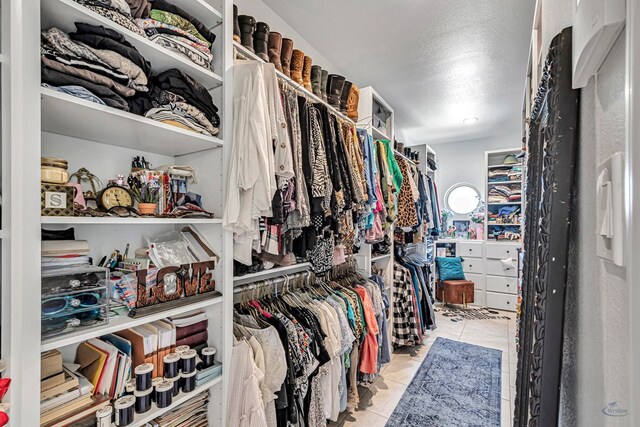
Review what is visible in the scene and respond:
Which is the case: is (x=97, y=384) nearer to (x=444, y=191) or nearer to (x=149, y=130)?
(x=149, y=130)

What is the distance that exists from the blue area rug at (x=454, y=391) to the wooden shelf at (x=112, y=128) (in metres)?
2.11

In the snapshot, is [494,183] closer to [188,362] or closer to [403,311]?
[403,311]

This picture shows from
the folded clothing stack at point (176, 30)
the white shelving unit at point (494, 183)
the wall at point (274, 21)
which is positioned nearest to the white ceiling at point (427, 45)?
the wall at point (274, 21)

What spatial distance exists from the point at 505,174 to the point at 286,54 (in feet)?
13.7

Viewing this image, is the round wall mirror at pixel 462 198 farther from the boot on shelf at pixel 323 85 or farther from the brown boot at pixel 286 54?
the brown boot at pixel 286 54

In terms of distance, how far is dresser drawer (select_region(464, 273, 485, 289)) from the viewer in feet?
15.2

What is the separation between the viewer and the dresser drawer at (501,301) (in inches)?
173

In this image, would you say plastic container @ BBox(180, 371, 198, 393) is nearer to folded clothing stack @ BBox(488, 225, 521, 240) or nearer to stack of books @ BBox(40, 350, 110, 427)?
stack of books @ BBox(40, 350, 110, 427)

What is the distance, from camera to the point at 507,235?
176 inches

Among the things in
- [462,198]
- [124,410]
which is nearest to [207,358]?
[124,410]

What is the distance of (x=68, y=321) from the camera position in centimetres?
89

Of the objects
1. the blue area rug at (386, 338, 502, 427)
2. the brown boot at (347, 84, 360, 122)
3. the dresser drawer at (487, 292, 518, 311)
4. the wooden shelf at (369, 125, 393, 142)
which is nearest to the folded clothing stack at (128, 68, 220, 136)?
the brown boot at (347, 84, 360, 122)

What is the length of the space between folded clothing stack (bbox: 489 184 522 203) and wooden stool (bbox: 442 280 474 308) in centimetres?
135

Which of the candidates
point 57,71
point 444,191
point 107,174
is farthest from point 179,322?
point 444,191
